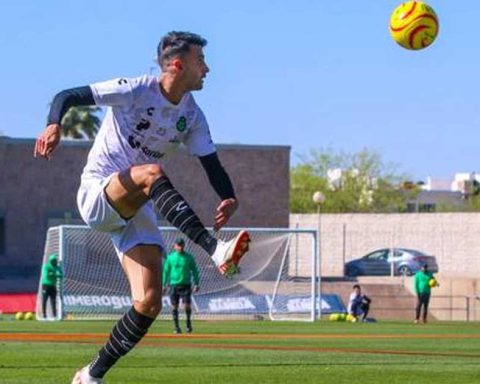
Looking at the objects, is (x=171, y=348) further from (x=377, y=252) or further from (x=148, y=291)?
(x=377, y=252)

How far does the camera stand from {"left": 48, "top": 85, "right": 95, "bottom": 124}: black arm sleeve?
10430mm

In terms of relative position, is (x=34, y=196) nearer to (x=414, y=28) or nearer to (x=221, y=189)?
(x=414, y=28)

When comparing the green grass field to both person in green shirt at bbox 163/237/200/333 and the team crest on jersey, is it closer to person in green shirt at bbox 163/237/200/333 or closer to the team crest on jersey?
person in green shirt at bbox 163/237/200/333

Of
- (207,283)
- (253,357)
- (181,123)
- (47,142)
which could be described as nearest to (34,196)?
(207,283)

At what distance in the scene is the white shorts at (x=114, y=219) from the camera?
10789 mm

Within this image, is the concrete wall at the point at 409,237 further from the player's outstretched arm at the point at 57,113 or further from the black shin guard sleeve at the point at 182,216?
the black shin guard sleeve at the point at 182,216

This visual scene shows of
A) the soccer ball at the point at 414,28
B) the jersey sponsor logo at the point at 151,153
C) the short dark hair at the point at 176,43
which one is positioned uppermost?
the soccer ball at the point at 414,28

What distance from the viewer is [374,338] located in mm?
27562

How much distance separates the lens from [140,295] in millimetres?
10977

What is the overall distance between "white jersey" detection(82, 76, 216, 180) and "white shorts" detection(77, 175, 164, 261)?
6.7 inches

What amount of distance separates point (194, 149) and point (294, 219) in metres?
67.6

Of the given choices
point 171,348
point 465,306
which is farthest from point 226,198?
point 465,306

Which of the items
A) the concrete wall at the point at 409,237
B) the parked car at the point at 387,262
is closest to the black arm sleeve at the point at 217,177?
the parked car at the point at 387,262

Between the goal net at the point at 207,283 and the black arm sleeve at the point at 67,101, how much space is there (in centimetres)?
2901
